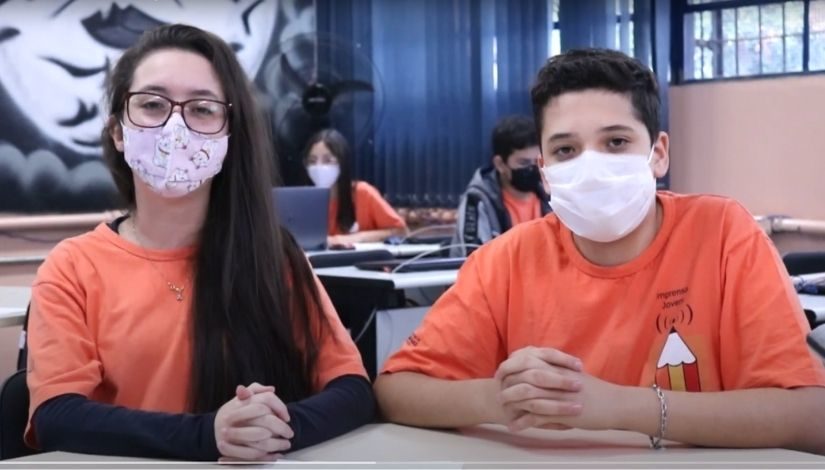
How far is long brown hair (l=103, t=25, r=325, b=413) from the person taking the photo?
5.01 feet

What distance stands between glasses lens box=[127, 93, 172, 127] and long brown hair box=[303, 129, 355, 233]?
3.72 metres

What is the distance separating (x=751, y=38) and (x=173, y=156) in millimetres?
3843

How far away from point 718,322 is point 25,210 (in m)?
4.09

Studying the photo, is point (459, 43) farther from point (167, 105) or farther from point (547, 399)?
point (547, 399)

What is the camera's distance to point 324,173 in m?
5.34

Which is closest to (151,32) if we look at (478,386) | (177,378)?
(177,378)

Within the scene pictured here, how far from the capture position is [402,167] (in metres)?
5.79

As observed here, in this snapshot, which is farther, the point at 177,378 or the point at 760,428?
the point at 177,378

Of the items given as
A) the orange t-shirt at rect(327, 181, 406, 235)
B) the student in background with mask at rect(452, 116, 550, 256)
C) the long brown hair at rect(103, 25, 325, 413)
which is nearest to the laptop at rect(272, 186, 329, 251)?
the student in background with mask at rect(452, 116, 550, 256)

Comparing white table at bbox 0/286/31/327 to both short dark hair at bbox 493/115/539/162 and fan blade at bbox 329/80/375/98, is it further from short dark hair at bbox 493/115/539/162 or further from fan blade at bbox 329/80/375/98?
fan blade at bbox 329/80/375/98

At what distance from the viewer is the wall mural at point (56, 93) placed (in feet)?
15.9

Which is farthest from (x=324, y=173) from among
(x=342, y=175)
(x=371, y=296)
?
(x=371, y=296)

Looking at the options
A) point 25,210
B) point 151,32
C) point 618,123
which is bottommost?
point 25,210

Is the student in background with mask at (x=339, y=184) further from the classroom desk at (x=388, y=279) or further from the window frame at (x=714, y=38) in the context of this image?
the classroom desk at (x=388, y=279)
